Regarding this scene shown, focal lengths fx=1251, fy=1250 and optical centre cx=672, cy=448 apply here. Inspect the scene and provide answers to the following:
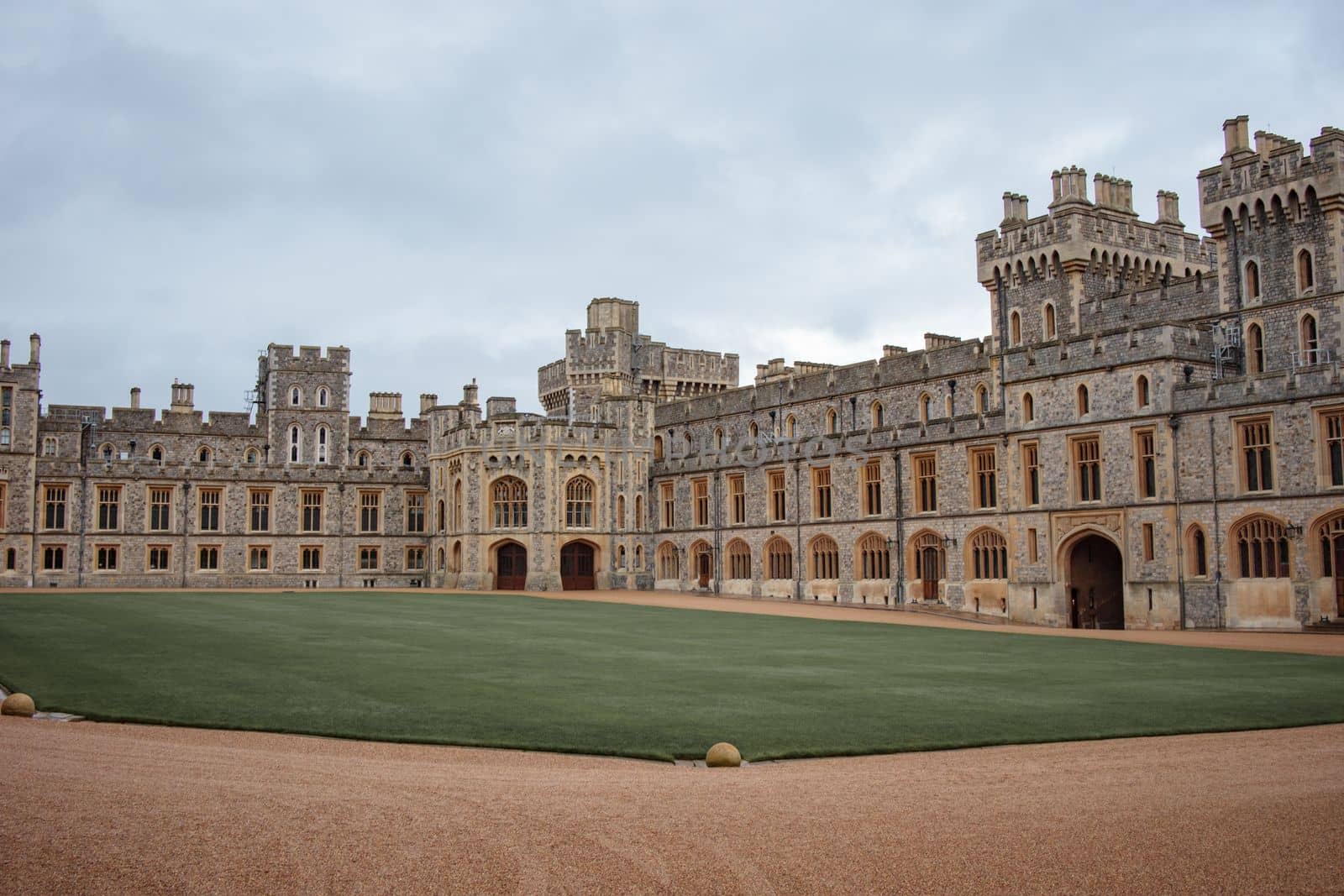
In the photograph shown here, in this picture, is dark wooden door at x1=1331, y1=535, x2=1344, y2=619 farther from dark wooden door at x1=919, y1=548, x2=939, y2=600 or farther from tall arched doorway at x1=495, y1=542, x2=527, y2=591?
tall arched doorway at x1=495, y1=542, x2=527, y2=591

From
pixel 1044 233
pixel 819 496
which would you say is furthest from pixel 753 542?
pixel 1044 233

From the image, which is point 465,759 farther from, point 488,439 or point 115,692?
point 488,439

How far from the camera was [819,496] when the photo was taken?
4591 cm

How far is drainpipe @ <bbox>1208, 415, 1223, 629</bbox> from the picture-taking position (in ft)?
101

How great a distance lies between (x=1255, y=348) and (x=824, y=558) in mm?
17126

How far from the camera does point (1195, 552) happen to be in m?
31.8

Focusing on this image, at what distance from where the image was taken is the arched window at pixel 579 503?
172 ft

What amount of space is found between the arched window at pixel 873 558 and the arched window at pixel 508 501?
15.1 metres

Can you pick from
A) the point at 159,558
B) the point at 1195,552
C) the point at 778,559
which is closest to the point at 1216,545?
the point at 1195,552

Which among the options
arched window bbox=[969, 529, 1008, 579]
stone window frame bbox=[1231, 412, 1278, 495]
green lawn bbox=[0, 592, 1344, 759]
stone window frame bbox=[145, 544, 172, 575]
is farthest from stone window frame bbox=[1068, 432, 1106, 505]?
stone window frame bbox=[145, 544, 172, 575]

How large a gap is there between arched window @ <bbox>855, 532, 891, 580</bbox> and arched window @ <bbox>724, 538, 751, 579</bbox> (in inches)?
245

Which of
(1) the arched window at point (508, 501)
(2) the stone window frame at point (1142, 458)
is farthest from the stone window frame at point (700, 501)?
(2) the stone window frame at point (1142, 458)

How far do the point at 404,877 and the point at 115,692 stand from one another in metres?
9.35

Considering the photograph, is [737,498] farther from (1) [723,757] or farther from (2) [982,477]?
(1) [723,757]
